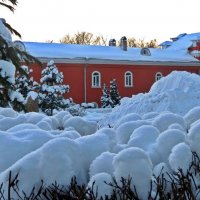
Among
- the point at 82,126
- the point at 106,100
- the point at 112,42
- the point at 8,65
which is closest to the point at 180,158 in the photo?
the point at 82,126

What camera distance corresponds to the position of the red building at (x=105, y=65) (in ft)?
123

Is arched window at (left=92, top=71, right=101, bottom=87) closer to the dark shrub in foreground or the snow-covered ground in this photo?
the snow-covered ground

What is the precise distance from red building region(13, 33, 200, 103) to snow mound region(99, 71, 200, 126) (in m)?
23.3

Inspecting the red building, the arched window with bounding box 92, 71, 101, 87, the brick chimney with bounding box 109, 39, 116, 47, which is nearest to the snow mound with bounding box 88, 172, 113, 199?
the red building

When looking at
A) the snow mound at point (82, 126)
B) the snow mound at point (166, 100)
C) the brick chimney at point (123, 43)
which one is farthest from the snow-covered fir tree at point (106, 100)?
the snow mound at point (82, 126)

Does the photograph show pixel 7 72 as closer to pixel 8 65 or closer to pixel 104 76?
pixel 8 65

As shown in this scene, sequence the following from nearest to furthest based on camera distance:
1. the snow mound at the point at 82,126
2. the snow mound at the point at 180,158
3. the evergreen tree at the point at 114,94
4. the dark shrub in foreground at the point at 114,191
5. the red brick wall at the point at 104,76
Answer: the dark shrub in foreground at the point at 114,191, the snow mound at the point at 180,158, the snow mound at the point at 82,126, the evergreen tree at the point at 114,94, the red brick wall at the point at 104,76

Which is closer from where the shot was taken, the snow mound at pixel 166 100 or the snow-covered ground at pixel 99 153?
the snow-covered ground at pixel 99 153

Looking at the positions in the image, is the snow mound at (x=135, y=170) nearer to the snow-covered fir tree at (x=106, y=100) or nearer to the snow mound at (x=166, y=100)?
the snow mound at (x=166, y=100)

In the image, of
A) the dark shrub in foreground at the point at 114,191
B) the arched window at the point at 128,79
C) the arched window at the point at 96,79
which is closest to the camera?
the dark shrub in foreground at the point at 114,191

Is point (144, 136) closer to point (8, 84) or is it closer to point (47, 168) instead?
point (47, 168)

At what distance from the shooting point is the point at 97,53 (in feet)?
131

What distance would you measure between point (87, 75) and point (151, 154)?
3641cm

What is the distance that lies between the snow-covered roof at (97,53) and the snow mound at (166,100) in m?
23.6
